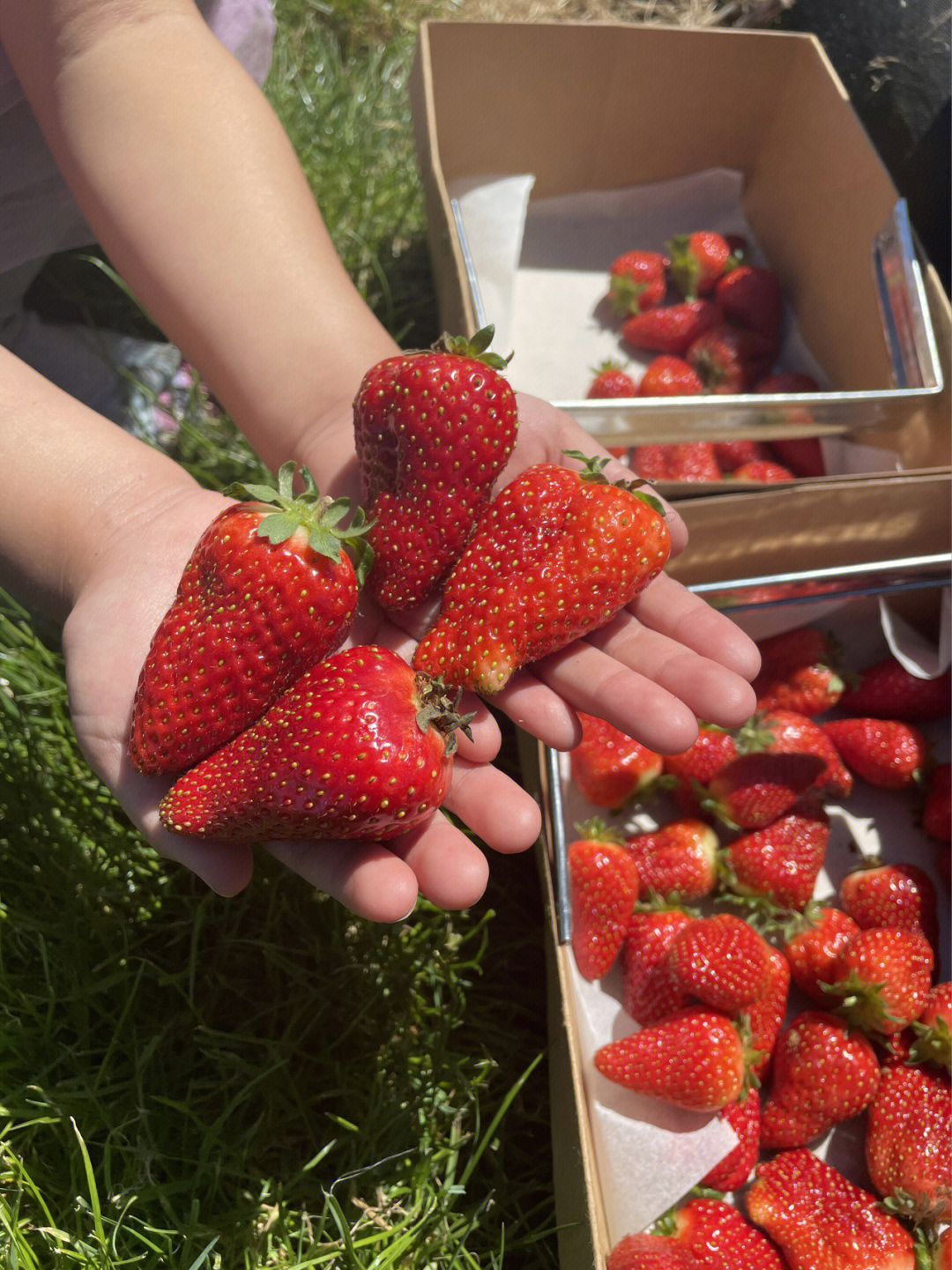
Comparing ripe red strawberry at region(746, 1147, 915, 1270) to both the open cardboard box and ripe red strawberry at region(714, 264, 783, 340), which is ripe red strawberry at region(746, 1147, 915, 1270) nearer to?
the open cardboard box

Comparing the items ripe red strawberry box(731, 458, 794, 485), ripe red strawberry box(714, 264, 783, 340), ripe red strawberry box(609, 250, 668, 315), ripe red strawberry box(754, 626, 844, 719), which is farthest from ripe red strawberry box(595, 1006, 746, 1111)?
ripe red strawberry box(609, 250, 668, 315)

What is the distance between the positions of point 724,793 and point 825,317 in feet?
2.93

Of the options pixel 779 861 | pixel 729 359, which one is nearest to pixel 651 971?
pixel 779 861

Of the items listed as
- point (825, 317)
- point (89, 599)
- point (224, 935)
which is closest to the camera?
point (89, 599)

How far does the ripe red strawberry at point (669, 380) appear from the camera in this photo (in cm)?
169

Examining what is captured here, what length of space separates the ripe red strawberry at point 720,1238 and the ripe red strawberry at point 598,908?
252mm

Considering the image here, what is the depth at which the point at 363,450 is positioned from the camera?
95cm

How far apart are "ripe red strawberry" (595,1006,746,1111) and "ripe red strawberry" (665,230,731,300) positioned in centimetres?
132

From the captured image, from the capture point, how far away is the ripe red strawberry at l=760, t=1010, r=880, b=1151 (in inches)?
42.4

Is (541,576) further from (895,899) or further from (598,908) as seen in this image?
(895,899)

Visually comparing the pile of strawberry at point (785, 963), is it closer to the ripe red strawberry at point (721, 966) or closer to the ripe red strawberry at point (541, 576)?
the ripe red strawberry at point (721, 966)

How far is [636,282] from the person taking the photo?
5.99 ft

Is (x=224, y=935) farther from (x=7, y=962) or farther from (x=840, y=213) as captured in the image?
(x=840, y=213)

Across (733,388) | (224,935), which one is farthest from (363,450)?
(733,388)
